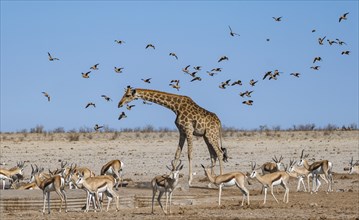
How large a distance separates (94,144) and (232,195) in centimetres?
2279

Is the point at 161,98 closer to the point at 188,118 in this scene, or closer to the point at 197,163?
the point at 188,118

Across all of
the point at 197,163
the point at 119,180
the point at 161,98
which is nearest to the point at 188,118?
the point at 161,98

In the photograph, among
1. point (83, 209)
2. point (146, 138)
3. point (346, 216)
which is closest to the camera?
point (346, 216)

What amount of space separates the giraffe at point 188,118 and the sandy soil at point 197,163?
44.2 inches

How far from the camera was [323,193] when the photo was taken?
87.3 feet

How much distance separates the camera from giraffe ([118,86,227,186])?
28.1 metres

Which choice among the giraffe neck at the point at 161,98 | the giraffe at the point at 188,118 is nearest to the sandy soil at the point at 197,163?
the giraffe at the point at 188,118

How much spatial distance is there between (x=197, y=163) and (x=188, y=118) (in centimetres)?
887

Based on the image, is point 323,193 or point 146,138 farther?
point 146,138

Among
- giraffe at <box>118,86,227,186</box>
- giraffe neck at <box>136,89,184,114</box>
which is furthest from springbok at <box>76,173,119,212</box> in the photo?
giraffe neck at <box>136,89,184,114</box>

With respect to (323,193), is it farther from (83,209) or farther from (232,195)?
(83,209)

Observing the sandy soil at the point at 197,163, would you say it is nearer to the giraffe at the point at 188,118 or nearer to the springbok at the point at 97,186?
the springbok at the point at 97,186

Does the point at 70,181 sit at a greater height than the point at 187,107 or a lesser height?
lesser

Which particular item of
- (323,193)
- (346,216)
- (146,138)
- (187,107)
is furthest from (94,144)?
(346,216)
